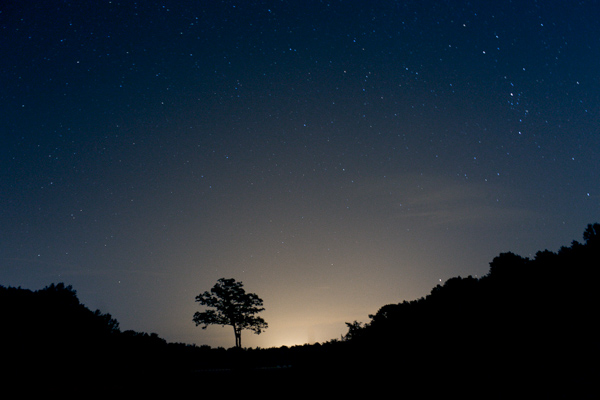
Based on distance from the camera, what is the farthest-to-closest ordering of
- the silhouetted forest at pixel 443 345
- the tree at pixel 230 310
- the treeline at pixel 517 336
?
the tree at pixel 230 310 < the silhouetted forest at pixel 443 345 < the treeline at pixel 517 336

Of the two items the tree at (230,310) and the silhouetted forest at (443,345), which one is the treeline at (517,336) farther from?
the tree at (230,310)

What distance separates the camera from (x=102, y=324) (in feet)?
72.4

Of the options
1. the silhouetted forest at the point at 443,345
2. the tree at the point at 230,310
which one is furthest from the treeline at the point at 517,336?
the tree at the point at 230,310

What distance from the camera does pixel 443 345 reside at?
942cm

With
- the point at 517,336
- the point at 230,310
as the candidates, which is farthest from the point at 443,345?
the point at 230,310

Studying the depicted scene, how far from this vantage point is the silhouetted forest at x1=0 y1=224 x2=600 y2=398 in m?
6.80

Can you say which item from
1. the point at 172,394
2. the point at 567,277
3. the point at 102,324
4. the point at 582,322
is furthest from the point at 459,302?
the point at 102,324

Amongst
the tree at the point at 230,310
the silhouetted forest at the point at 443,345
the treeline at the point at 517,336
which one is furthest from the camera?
the tree at the point at 230,310

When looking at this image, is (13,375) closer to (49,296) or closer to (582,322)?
(49,296)

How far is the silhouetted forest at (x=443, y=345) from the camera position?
680 cm

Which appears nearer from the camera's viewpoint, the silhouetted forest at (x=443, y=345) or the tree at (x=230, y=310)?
the silhouetted forest at (x=443, y=345)

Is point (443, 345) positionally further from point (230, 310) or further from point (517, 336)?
point (230, 310)

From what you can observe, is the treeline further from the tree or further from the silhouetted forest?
the tree

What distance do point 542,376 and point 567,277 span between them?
4139 millimetres
